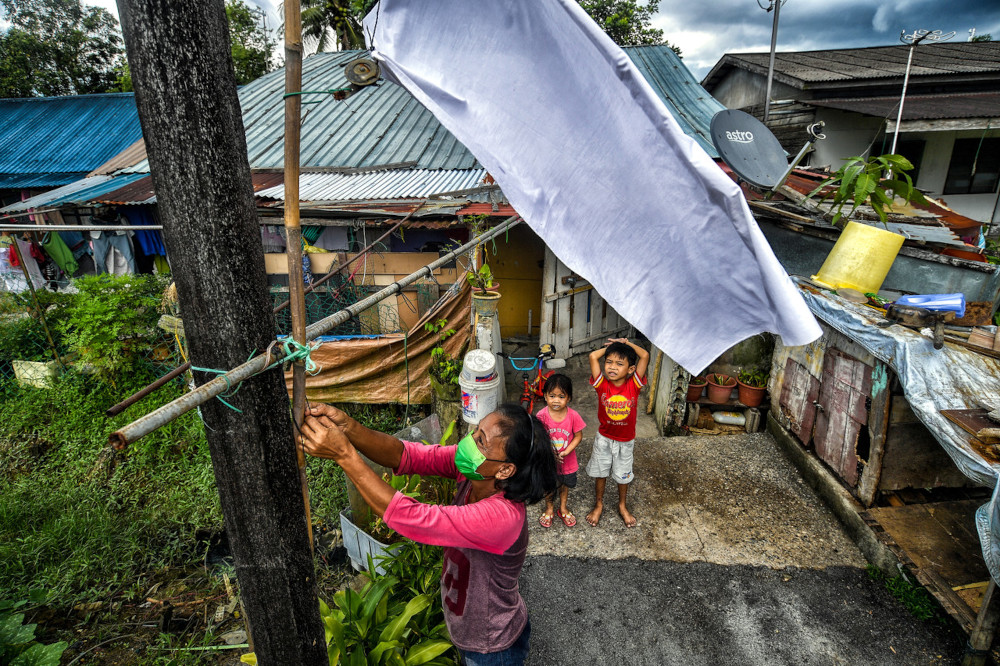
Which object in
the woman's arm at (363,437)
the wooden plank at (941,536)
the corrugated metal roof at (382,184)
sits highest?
the corrugated metal roof at (382,184)

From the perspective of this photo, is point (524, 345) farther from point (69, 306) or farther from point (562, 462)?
point (69, 306)

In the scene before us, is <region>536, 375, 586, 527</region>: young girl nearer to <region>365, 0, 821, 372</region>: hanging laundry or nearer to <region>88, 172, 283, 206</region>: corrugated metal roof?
<region>365, 0, 821, 372</region>: hanging laundry

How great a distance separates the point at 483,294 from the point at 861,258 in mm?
3864

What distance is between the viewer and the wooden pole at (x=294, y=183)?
52.7 inches

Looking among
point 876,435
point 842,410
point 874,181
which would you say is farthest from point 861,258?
point 876,435

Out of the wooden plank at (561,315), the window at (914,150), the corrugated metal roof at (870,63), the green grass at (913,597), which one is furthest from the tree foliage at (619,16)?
the green grass at (913,597)

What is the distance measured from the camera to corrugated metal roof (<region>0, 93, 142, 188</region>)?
1242 centimetres

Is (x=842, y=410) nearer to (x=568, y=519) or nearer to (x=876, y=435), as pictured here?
(x=876, y=435)

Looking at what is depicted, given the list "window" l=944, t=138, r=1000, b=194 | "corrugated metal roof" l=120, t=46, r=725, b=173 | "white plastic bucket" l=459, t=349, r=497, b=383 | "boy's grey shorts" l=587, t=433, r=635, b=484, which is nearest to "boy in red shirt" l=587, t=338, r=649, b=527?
"boy's grey shorts" l=587, t=433, r=635, b=484

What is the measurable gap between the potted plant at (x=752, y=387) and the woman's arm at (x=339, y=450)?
17.8 feet

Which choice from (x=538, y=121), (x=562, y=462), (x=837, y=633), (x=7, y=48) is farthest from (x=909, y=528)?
(x=7, y=48)

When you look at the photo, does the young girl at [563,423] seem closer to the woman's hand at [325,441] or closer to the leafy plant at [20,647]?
the woman's hand at [325,441]

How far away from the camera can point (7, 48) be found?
1705 centimetres

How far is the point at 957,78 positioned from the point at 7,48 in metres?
28.4
